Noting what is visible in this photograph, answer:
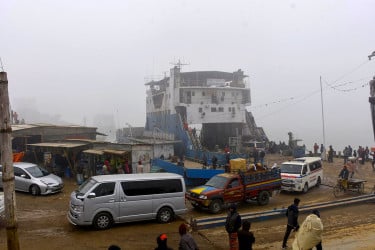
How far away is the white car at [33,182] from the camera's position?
1647cm

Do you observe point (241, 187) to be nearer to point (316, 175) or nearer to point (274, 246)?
point (274, 246)

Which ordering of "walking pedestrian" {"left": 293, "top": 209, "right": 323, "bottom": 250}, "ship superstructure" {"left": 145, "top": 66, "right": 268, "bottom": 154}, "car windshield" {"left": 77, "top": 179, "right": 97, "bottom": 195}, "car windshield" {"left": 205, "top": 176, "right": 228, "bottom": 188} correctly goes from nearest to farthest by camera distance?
"walking pedestrian" {"left": 293, "top": 209, "right": 323, "bottom": 250} < "car windshield" {"left": 77, "top": 179, "right": 97, "bottom": 195} < "car windshield" {"left": 205, "top": 176, "right": 228, "bottom": 188} < "ship superstructure" {"left": 145, "top": 66, "right": 268, "bottom": 154}

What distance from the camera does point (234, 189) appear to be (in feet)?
48.1

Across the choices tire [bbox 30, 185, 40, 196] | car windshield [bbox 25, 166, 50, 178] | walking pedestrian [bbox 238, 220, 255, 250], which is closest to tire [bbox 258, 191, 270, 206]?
walking pedestrian [bbox 238, 220, 255, 250]

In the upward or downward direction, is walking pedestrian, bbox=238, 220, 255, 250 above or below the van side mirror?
below

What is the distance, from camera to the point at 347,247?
9.39 m

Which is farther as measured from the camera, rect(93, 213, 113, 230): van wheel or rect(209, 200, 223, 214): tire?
rect(209, 200, 223, 214): tire

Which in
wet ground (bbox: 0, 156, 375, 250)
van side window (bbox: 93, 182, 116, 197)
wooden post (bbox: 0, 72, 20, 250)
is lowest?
wet ground (bbox: 0, 156, 375, 250)

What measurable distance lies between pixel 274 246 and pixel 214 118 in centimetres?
2232

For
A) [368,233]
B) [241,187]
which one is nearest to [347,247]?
[368,233]

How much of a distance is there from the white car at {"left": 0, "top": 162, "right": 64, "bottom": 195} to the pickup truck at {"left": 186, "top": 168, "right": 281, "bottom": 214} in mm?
6355

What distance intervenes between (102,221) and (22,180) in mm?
7178

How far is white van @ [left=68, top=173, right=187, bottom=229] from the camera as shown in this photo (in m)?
11.3

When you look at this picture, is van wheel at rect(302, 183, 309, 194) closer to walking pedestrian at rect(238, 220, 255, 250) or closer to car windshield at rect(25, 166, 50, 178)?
walking pedestrian at rect(238, 220, 255, 250)
